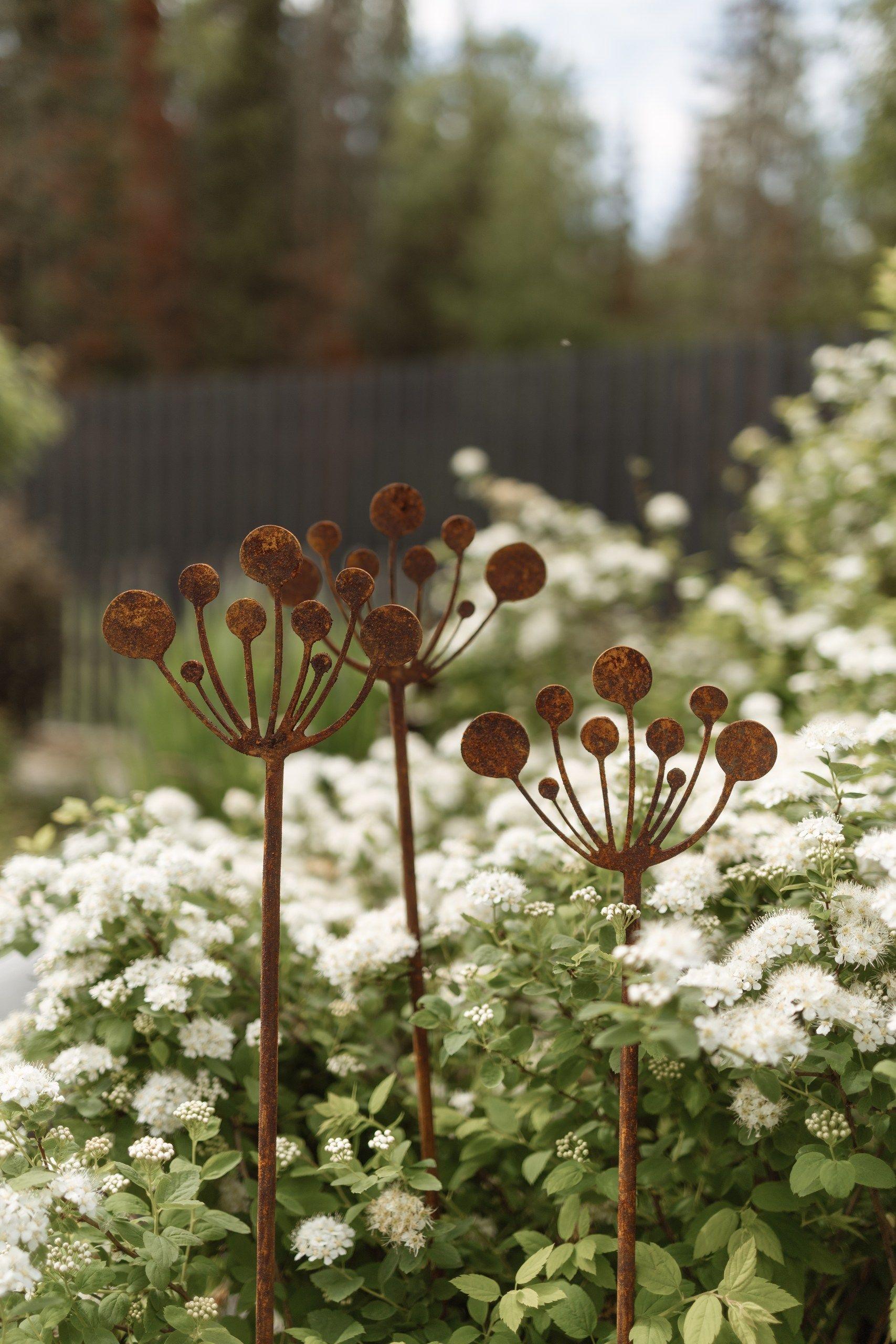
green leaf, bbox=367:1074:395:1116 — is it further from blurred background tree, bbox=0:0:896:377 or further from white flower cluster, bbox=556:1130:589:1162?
blurred background tree, bbox=0:0:896:377

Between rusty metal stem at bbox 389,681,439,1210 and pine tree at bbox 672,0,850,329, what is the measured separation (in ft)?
46.9

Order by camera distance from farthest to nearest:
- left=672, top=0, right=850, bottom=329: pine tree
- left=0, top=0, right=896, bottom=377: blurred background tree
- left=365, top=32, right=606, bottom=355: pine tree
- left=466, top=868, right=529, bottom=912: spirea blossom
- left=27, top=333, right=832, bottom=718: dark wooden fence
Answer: left=365, top=32, right=606, bottom=355: pine tree < left=672, top=0, right=850, bottom=329: pine tree < left=0, top=0, right=896, bottom=377: blurred background tree < left=27, top=333, right=832, bottom=718: dark wooden fence < left=466, top=868, right=529, bottom=912: spirea blossom

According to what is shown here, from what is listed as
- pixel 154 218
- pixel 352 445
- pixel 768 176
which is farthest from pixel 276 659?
pixel 768 176

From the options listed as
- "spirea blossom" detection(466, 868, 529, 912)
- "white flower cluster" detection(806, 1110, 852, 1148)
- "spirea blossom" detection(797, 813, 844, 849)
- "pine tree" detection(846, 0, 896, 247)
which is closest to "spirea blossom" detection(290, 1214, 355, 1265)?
"spirea blossom" detection(466, 868, 529, 912)

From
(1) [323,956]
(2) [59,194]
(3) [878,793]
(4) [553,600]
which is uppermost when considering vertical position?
(2) [59,194]

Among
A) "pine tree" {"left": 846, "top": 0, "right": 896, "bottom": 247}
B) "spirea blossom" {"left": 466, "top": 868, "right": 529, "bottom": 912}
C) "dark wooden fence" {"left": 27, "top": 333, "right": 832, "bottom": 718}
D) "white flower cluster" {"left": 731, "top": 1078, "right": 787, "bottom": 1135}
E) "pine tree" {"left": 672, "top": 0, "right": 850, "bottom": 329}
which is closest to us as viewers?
"white flower cluster" {"left": 731, "top": 1078, "right": 787, "bottom": 1135}

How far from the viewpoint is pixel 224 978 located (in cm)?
99

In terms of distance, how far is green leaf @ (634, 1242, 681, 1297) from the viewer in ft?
2.62

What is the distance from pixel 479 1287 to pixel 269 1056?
287 millimetres

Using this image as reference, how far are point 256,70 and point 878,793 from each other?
16.0 metres

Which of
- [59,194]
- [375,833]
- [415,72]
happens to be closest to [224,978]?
[375,833]

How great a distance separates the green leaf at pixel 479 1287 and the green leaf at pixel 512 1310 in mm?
19

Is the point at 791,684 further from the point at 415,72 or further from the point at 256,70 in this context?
the point at 415,72

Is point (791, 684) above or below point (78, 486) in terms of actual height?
below
